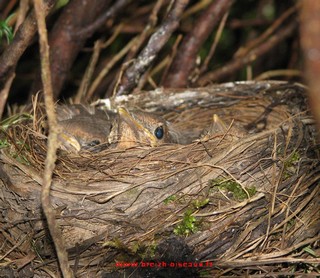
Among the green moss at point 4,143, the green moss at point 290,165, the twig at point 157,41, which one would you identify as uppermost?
the twig at point 157,41

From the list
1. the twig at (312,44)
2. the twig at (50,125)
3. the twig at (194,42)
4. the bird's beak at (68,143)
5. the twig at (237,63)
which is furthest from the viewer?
the twig at (237,63)

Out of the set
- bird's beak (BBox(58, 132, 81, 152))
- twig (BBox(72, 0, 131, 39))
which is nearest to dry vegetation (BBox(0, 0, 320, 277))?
bird's beak (BBox(58, 132, 81, 152))

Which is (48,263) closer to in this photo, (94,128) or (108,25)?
(94,128)

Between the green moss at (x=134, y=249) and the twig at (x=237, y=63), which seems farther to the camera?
the twig at (x=237, y=63)

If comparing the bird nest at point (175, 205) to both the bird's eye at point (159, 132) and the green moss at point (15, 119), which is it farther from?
the bird's eye at point (159, 132)

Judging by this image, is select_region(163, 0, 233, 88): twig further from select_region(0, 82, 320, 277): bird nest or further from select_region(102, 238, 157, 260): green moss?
select_region(102, 238, 157, 260): green moss

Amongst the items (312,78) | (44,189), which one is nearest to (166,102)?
(44,189)

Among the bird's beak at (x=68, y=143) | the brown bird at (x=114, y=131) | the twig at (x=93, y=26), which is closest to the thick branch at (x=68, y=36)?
the twig at (x=93, y=26)
